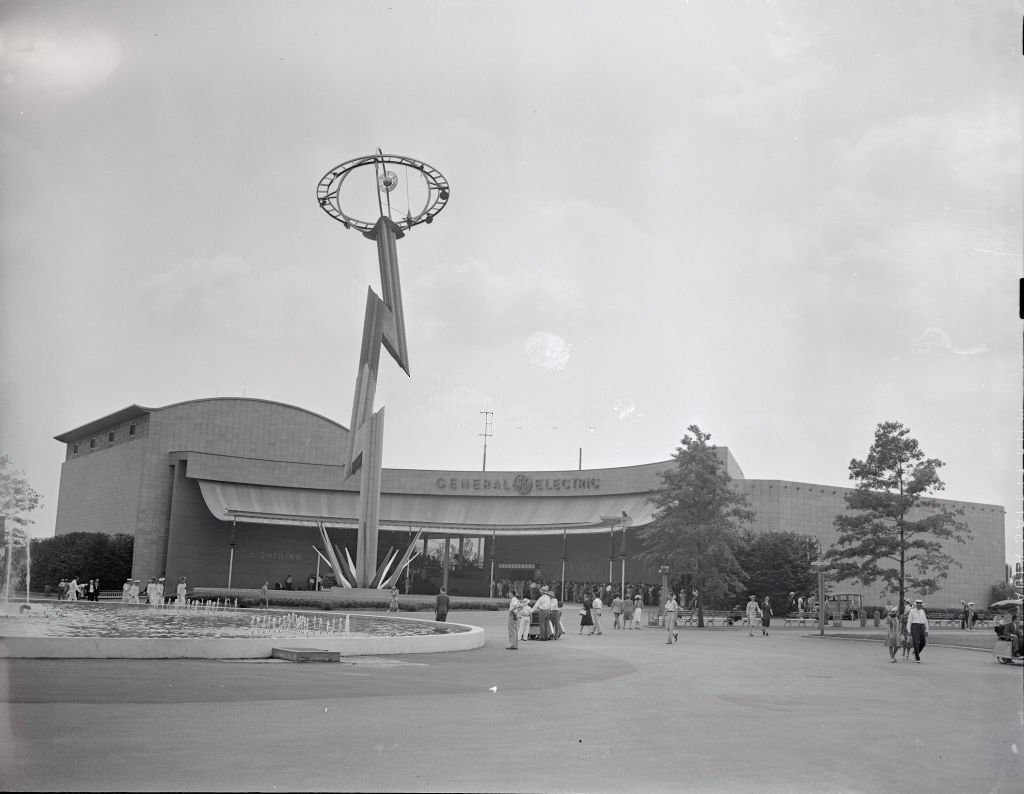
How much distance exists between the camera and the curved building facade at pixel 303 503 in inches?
2295

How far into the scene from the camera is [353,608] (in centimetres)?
3716

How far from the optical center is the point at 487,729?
367 inches

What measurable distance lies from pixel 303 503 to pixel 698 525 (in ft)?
104

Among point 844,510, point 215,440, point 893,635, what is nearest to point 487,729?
point 893,635

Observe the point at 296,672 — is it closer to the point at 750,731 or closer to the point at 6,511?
the point at 6,511

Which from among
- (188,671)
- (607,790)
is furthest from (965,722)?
(188,671)

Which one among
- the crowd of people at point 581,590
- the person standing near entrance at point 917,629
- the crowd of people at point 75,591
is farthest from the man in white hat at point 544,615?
the crowd of people at point 75,591

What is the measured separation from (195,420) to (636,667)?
4899 centimetres

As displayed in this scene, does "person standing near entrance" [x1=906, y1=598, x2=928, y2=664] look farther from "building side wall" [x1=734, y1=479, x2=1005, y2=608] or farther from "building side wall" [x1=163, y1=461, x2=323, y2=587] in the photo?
"building side wall" [x1=163, y1=461, x2=323, y2=587]

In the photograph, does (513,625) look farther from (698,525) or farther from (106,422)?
(106,422)

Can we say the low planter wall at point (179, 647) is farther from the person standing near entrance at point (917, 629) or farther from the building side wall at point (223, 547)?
the building side wall at point (223, 547)

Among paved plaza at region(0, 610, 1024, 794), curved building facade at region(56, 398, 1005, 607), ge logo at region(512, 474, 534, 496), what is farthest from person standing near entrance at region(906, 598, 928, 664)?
ge logo at region(512, 474, 534, 496)

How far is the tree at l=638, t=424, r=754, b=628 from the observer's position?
120 feet

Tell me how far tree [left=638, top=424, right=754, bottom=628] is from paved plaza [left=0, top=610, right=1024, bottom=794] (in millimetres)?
20027
